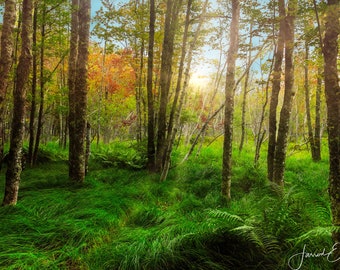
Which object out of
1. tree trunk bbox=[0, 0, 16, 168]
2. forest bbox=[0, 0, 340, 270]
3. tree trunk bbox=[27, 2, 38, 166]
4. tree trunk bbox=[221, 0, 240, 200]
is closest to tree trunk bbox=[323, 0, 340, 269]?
forest bbox=[0, 0, 340, 270]

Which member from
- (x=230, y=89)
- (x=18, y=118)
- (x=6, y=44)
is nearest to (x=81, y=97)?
(x=18, y=118)

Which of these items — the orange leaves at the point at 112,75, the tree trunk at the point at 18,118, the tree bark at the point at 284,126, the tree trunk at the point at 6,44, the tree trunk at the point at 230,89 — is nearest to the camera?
the tree trunk at the point at 6,44

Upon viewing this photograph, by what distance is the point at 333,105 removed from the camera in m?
2.93

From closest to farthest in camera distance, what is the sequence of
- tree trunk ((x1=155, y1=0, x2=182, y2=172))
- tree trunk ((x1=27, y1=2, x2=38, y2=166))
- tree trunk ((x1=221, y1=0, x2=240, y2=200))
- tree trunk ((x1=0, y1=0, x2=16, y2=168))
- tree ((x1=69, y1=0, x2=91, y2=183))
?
tree trunk ((x1=0, y1=0, x2=16, y2=168)) → tree trunk ((x1=221, y1=0, x2=240, y2=200)) → tree ((x1=69, y1=0, x2=91, y2=183)) → tree trunk ((x1=155, y1=0, x2=182, y2=172)) → tree trunk ((x1=27, y1=2, x2=38, y2=166))

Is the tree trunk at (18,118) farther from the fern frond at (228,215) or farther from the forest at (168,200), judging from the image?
the fern frond at (228,215)

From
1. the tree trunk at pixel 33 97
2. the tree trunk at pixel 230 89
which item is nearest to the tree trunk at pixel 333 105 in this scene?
the tree trunk at pixel 230 89

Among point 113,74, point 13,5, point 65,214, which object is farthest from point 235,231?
point 113,74

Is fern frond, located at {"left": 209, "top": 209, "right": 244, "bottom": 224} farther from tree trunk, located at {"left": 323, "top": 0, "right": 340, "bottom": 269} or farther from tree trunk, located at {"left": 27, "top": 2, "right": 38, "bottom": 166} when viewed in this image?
tree trunk, located at {"left": 27, "top": 2, "right": 38, "bottom": 166}

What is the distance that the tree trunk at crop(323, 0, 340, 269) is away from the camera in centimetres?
284

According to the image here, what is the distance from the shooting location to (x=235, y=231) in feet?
11.8

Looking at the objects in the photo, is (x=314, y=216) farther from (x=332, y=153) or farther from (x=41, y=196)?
(x=41, y=196)

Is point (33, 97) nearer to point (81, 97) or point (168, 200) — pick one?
point (81, 97)

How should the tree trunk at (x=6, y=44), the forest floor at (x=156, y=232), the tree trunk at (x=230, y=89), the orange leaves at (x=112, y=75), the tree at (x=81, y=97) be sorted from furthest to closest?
the orange leaves at (x=112, y=75) < the tree at (x=81, y=97) < the tree trunk at (x=230, y=89) < the tree trunk at (x=6, y=44) < the forest floor at (x=156, y=232)

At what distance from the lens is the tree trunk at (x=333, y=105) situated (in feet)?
9.30
